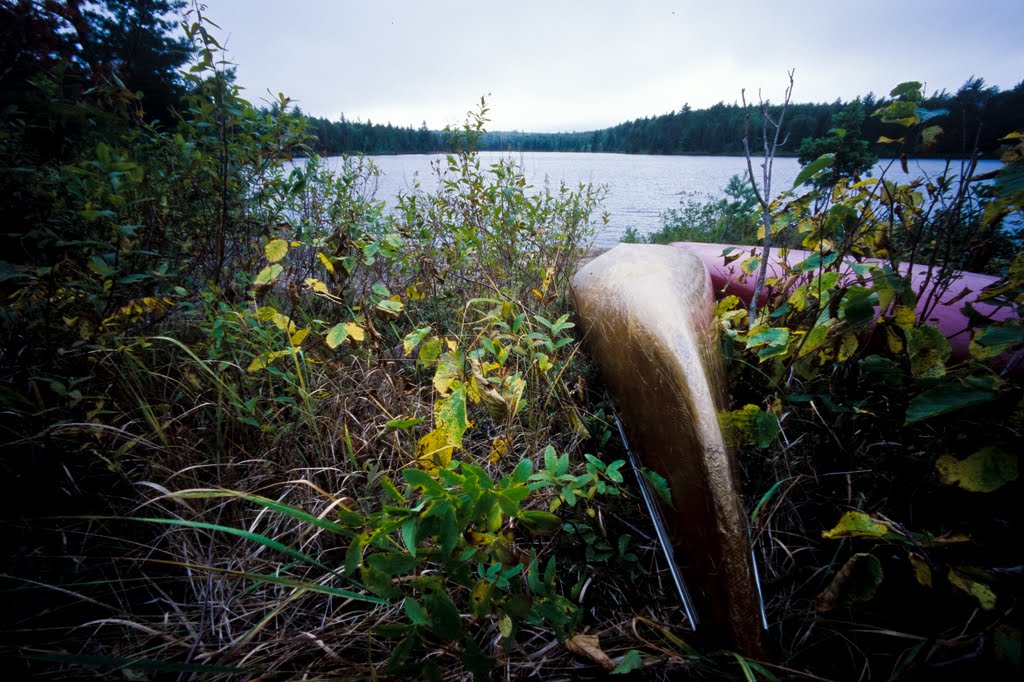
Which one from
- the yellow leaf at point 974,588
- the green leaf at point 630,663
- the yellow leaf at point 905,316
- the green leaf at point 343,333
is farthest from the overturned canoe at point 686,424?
the green leaf at point 343,333

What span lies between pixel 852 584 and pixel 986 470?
413 mm

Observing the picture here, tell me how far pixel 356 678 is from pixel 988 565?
1.74m

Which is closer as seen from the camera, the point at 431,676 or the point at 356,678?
the point at 431,676

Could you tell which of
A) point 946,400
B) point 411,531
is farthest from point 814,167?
point 411,531

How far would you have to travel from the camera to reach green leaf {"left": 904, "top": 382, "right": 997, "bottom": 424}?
31.6 inches

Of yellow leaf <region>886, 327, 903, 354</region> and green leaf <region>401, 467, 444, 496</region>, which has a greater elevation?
yellow leaf <region>886, 327, 903, 354</region>

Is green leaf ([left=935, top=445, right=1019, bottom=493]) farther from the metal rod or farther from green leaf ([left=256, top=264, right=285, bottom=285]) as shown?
green leaf ([left=256, top=264, right=285, bottom=285])

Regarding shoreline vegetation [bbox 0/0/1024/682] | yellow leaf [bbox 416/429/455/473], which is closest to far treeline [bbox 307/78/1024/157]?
shoreline vegetation [bbox 0/0/1024/682]

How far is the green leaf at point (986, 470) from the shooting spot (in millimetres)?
825

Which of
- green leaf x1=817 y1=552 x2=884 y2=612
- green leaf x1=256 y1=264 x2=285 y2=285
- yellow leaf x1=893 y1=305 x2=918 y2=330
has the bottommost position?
green leaf x1=817 y1=552 x2=884 y2=612

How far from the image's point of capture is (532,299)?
2.76 meters

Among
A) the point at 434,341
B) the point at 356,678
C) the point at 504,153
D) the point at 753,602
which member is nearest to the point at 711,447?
the point at 753,602

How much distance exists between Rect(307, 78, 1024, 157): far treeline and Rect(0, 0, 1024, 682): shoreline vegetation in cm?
13

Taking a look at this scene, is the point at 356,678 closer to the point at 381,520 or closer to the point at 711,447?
the point at 381,520
